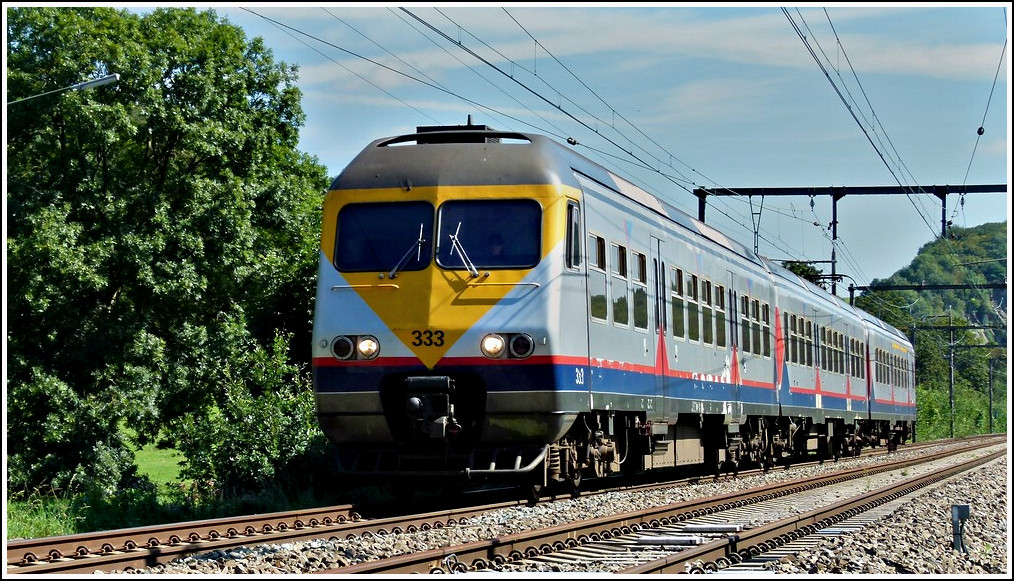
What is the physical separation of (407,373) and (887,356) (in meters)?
30.2

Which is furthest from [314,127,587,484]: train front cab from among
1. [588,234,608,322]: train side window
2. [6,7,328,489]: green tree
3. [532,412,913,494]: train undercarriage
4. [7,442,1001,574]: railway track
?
[6,7,328,489]: green tree

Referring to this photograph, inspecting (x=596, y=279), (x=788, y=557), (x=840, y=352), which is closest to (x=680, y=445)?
(x=596, y=279)

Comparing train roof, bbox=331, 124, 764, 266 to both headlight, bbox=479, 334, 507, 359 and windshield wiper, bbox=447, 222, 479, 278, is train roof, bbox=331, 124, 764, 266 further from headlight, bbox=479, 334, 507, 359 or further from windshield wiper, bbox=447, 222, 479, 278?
headlight, bbox=479, 334, 507, 359

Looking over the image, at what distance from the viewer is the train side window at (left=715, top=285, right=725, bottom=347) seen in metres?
19.1

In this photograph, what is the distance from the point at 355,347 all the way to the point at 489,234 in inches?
66.9

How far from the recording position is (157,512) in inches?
619

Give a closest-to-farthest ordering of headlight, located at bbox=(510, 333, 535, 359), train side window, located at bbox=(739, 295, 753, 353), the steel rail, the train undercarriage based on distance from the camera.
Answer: the steel rail
headlight, located at bbox=(510, 333, 535, 359)
the train undercarriage
train side window, located at bbox=(739, 295, 753, 353)

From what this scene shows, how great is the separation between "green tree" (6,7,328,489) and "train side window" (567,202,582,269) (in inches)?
464

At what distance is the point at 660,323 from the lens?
16.1m

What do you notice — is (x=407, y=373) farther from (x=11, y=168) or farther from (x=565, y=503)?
(x=11, y=168)

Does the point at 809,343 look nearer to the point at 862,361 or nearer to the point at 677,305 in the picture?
the point at 862,361

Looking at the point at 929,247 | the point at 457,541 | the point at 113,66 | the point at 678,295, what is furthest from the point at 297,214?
the point at 929,247

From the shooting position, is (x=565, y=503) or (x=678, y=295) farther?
(x=678, y=295)

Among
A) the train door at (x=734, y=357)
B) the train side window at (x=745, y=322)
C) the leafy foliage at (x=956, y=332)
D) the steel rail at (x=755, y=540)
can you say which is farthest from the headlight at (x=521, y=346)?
the leafy foliage at (x=956, y=332)
